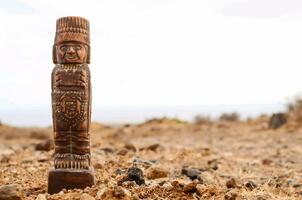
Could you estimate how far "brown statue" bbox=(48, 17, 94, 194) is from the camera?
6344 mm

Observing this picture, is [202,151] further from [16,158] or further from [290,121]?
[290,121]

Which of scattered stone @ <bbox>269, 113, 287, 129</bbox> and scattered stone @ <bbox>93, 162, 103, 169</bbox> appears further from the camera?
scattered stone @ <bbox>269, 113, 287, 129</bbox>

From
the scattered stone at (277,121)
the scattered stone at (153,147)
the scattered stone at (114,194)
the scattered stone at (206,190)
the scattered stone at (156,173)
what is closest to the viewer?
the scattered stone at (114,194)

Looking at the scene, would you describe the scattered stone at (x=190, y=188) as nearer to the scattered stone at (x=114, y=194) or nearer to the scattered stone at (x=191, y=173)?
the scattered stone at (x=114, y=194)

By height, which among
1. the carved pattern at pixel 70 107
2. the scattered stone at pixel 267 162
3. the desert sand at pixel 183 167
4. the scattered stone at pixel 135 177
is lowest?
the scattered stone at pixel 267 162

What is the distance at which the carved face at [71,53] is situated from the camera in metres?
6.37

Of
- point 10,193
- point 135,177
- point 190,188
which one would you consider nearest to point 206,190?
point 190,188

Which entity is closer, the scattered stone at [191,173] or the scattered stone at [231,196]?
the scattered stone at [231,196]

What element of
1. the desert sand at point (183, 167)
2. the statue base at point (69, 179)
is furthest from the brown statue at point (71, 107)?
the desert sand at point (183, 167)

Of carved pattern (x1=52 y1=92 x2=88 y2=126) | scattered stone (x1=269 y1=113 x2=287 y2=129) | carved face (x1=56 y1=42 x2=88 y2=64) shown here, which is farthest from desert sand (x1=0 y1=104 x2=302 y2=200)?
carved face (x1=56 y1=42 x2=88 y2=64)

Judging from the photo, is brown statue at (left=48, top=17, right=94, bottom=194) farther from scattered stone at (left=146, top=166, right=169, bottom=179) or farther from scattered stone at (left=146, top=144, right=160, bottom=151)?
scattered stone at (left=146, top=144, right=160, bottom=151)

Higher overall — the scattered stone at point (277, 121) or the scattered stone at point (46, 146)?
the scattered stone at point (277, 121)

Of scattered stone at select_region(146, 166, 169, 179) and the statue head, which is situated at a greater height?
the statue head

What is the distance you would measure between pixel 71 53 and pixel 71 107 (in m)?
0.59
